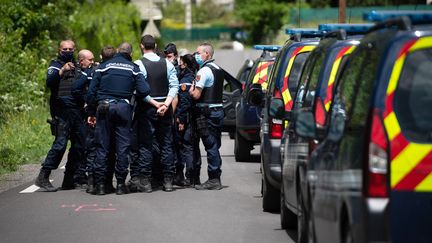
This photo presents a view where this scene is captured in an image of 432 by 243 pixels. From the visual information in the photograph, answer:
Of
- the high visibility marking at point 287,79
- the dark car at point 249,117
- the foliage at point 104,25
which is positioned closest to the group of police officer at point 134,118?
the high visibility marking at point 287,79

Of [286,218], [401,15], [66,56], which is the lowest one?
[286,218]

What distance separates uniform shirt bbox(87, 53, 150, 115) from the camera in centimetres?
1542

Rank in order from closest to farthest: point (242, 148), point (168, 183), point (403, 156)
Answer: point (403, 156) < point (168, 183) < point (242, 148)

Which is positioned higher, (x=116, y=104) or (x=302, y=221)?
(x=302, y=221)

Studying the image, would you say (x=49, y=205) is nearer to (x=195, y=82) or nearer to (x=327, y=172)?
(x=195, y=82)

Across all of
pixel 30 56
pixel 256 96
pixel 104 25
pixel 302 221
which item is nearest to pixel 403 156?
pixel 302 221

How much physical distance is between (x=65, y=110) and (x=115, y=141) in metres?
0.97

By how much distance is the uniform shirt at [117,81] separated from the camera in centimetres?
1542

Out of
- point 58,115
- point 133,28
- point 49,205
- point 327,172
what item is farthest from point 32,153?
point 133,28

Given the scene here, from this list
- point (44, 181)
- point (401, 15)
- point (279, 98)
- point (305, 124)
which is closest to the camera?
point (401, 15)

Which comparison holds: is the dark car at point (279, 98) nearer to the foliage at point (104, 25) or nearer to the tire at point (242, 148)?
the tire at point (242, 148)

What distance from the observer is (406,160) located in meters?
7.21

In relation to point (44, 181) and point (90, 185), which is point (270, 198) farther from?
point (44, 181)

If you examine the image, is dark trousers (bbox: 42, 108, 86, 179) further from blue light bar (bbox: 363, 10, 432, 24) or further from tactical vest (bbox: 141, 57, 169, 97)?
blue light bar (bbox: 363, 10, 432, 24)
